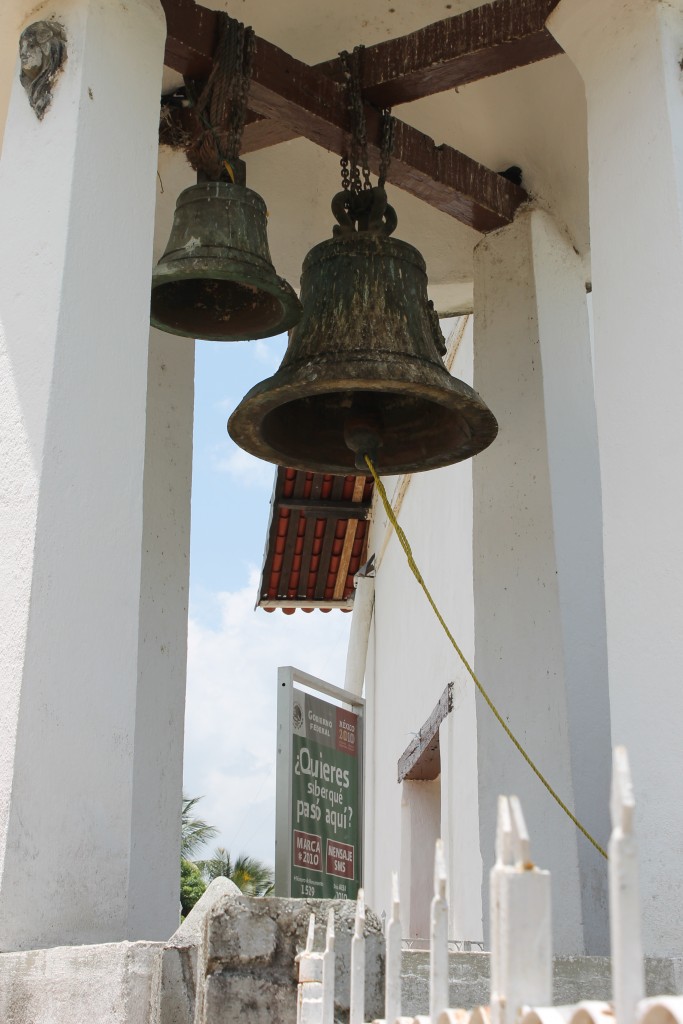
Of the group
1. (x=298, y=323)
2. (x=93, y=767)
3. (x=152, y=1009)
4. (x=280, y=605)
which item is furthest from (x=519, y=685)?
(x=280, y=605)

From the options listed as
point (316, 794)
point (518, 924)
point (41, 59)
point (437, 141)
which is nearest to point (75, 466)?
point (41, 59)

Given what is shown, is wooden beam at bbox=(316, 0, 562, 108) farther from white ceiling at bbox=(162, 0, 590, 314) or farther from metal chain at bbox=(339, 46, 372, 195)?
white ceiling at bbox=(162, 0, 590, 314)

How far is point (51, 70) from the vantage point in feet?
10.3

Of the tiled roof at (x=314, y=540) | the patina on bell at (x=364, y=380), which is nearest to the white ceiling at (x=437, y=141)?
the patina on bell at (x=364, y=380)

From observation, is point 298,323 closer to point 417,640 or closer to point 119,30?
point 119,30

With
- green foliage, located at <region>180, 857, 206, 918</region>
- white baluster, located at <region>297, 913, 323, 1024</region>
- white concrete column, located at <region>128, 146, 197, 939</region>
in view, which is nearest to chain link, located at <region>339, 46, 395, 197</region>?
white concrete column, located at <region>128, 146, 197, 939</region>

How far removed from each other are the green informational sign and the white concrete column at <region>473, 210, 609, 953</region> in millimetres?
1207

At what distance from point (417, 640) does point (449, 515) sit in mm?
1201

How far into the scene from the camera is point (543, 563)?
157 inches

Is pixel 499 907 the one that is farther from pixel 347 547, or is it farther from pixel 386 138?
pixel 347 547

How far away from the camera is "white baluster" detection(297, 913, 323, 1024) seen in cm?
159

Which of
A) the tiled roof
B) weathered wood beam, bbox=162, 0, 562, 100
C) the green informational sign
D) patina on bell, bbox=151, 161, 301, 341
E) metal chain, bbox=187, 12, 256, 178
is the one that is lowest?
the green informational sign

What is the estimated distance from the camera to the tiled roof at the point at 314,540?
995cm

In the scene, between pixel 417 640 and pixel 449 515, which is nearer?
pixel 449 515
